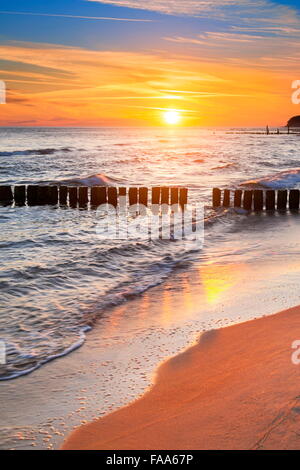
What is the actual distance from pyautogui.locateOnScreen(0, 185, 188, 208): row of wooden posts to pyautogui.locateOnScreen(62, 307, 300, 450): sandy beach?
11964mm

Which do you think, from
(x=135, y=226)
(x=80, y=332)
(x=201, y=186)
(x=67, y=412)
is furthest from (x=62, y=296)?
(x=201, y=186)

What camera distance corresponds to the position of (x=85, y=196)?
17328mm

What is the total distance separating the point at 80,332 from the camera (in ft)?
18.5

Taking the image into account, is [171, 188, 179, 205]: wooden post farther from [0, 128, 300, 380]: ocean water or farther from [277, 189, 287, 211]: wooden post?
[277, 189, 287, 211]: wooden post

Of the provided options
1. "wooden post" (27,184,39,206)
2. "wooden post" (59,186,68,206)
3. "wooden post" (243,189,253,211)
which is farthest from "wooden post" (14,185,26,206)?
"wooden post" (243,189,253,211)

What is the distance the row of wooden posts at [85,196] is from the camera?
16.6 metres

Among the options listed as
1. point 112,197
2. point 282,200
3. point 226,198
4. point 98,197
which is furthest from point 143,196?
point 282,200

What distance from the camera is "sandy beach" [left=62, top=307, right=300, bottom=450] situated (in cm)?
320

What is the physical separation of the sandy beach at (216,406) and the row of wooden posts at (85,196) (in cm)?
1196

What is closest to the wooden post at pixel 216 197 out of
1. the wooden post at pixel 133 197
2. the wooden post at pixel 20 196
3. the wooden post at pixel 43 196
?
the wooden post at pixel 133 197
